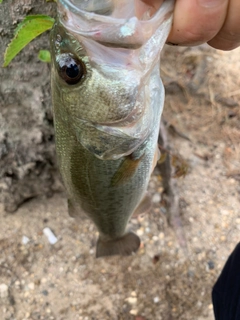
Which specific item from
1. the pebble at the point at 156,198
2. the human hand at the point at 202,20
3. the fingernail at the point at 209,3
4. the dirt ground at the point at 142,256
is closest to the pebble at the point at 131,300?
the dirt ground at the point at 142,256

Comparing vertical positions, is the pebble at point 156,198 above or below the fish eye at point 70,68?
below

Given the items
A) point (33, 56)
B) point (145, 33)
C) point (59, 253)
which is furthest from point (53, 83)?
point (59, 253)

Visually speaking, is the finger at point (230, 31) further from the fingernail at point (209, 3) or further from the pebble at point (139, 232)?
the pebble at point (139, 232)

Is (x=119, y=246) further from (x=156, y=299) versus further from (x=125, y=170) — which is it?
(x=125, y=170)

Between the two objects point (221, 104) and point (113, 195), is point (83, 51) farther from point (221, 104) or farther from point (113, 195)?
point (221, 104)

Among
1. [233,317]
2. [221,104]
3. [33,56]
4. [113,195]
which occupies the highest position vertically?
[33,56]

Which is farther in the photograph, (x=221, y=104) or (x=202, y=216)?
(x=221, y=104)

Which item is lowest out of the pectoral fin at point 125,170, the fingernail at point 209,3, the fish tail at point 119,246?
the fish tail at point 119,246
